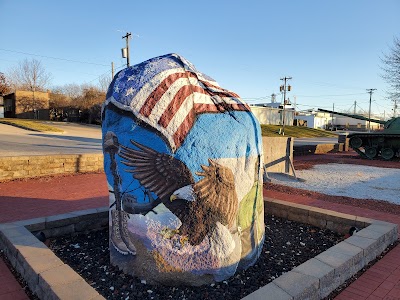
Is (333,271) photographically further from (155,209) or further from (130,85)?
(130,85)

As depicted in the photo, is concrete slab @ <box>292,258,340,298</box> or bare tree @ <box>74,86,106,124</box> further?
bare tree @ <box>74,86,106,124</box>

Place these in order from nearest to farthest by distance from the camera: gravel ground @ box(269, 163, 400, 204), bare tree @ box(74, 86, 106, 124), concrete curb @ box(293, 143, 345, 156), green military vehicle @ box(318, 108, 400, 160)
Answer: gravel ground @ box(269, 163, 400, 204) < green military vehicle @ box(318, 108, 400, 160) < concrete curb @ box(293, 143, 345, 156) < bare tree @ box(74, 86, 106, 124)

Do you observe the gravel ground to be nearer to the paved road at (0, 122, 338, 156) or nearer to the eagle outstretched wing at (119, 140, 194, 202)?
the eagle outstretched wing at (119, 140, 194, 202)

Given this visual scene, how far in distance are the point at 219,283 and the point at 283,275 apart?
0.66 meters

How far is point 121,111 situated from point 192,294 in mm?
1865

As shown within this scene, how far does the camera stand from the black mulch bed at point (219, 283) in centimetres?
283

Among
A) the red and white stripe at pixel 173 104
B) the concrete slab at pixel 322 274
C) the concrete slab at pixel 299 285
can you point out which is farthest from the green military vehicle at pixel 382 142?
the red and white stripe at pixel 173 104

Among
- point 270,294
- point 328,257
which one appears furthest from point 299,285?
point 328,257

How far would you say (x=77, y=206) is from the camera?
6066 millimetres

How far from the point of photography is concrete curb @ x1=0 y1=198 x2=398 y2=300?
2461 millimetres

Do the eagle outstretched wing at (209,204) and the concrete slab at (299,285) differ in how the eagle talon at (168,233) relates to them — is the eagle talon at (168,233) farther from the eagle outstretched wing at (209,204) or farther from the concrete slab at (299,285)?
the concrete slab at (299,285)

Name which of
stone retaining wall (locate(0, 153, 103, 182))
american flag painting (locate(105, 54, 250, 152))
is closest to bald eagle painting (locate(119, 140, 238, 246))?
american flag painting (locate(105, 54, 250, 152))

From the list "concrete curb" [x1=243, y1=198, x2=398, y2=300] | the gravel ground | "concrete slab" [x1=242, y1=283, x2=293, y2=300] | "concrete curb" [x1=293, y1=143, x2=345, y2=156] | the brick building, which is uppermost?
the brick building

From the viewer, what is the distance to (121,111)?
2.91m
